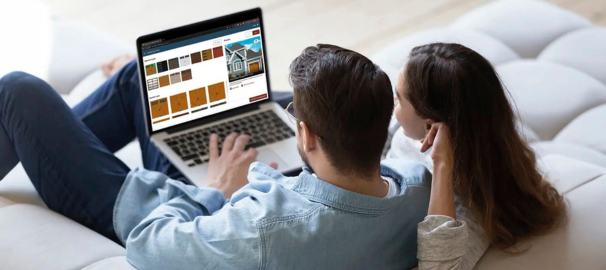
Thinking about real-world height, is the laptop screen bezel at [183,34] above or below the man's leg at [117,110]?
above

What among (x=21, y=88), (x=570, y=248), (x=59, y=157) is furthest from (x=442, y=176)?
(x=21, y=88)

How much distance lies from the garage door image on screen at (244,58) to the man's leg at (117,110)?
0.28m

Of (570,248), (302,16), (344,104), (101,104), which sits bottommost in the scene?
(302,16)

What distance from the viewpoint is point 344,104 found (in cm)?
120

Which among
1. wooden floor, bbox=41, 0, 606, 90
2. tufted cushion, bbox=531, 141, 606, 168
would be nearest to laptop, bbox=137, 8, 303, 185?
tufted cushion, bbox=531, 141, 606, 168

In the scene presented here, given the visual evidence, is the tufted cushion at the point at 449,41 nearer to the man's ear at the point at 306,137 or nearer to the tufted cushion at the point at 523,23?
the tufted cushion at the point at 523,23

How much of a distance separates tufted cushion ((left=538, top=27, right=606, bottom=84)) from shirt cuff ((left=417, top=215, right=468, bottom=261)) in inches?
39.3

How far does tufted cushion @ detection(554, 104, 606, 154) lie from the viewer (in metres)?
1.78

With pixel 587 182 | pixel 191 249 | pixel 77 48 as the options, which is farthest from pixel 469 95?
pixel 77 48

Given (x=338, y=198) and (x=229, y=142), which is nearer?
(x=338, y=198)

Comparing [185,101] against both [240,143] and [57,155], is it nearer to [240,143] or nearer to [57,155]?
[240,143]

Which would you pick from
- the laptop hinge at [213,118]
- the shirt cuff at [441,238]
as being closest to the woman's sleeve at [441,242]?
the shirt cuff at [441,238]

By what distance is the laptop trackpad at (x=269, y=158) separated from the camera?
5.69 feet

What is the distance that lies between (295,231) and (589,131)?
92 centimetres
